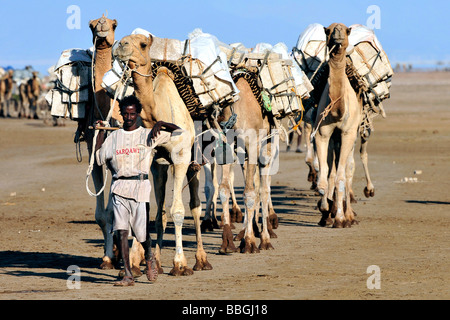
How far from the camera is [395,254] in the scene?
1270cm

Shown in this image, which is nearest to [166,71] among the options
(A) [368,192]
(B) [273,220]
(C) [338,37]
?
(C) [338,37]

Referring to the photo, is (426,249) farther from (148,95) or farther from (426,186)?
(426,186)

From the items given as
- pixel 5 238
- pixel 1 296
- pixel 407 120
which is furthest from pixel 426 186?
pixel 407 120

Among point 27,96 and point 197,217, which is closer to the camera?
point 197,217

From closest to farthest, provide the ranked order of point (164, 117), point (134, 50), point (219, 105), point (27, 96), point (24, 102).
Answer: point (134, 50) → point (164, 117) → point (219, 105) → point (24, 102) → point (27, 96)

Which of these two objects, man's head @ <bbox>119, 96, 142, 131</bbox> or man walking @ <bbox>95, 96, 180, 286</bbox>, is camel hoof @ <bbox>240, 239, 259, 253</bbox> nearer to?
man walking @ <bbox>95, 96, 180, 286</bbox>

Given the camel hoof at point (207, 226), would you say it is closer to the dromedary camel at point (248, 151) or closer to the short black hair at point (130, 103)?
the dromedary camel at point (248, 151)

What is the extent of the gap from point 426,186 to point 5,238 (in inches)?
437

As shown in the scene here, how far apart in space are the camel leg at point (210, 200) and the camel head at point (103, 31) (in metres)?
4.12

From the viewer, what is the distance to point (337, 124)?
1574cm

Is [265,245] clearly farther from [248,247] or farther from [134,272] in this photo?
[134,272]

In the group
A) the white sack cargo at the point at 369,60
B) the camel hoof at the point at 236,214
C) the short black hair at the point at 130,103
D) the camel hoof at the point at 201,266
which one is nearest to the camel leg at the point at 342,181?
the white sack cargo at the point at 369,60

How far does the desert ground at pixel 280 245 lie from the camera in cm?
998

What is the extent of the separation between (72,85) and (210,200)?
12.8 ft
